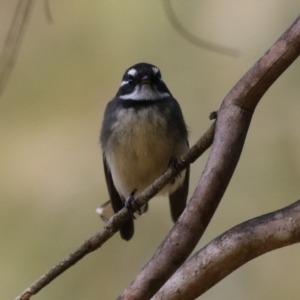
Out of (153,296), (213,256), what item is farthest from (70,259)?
(213,256)

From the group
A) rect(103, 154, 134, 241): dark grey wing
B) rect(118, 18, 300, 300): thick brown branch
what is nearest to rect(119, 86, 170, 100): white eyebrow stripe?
rect(103, 154, 134, 241): dark grey wing

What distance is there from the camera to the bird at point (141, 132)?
1.87 m

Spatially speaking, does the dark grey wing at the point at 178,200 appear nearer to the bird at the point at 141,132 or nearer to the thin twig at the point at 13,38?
the bird at the point at 141,132

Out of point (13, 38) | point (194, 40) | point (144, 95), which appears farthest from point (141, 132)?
point (194, 40)

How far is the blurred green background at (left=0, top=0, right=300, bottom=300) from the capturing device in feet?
9.31

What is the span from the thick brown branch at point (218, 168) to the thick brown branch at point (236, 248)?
0.04 metres

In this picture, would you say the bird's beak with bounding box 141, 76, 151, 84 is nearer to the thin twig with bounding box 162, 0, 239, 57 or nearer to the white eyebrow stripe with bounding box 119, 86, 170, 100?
the white eyebrow stripe with bounding box 119, 86, 170, 100

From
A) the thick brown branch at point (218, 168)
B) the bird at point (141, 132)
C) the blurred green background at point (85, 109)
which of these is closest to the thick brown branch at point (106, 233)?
the thick brown branch at point (218, 168)

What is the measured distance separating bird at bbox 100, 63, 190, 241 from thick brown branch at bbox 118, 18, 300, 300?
567mm

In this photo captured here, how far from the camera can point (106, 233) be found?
146cm

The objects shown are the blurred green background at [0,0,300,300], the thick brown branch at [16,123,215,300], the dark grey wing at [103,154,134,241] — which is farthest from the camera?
the blurred green background at [0,0,300,300]

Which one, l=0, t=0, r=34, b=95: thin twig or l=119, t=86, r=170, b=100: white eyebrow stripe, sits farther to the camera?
l=119, t=86, r=170, b=100: white eyebrow stripe

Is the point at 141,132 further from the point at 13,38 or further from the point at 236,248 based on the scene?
the point at 236,248

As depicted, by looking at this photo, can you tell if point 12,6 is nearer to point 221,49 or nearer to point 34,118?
point 34,118
